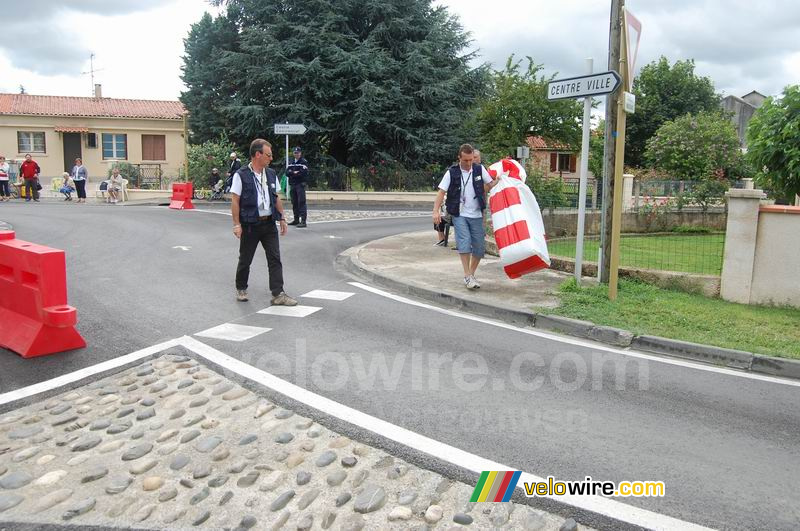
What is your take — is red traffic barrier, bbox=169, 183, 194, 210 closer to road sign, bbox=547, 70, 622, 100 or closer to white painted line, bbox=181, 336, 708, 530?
road sign, bbox=547, 70, 622, 100

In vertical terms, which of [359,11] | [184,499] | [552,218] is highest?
[359,11]

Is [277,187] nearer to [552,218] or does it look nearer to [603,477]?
[603,477]

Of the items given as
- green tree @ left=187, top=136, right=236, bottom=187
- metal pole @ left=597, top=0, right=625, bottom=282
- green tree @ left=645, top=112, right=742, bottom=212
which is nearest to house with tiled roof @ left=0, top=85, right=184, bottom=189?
green tree @ left=187, top=136, right=236, bottom=187

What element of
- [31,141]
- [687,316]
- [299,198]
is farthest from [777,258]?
[31,141]

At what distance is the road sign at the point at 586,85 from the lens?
27.3ft

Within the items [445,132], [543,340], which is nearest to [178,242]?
[543,340]

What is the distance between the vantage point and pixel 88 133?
135 ft

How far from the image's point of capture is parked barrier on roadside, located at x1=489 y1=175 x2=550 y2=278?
8.23 metres

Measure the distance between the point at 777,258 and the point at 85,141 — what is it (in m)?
42.0

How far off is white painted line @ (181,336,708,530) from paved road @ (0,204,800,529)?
9cm

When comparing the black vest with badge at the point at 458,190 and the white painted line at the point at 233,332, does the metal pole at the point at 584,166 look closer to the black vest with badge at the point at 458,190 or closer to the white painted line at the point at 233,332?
the black vest with badge at the point at 458,190

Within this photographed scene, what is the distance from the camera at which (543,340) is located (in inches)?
266

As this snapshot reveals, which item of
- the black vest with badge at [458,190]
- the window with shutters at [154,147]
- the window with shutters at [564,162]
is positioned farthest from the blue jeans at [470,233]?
the window with shutters at [564,162]

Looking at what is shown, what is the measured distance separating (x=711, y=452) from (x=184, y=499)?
321 cm
